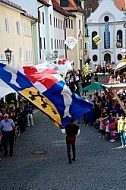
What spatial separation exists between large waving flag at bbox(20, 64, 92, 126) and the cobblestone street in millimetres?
1889

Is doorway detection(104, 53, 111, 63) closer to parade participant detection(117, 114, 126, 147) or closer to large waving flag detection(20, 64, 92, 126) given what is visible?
parade participant detection(117, 114, 126, 147)

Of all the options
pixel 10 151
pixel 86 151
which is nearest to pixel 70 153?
pixel 86 151

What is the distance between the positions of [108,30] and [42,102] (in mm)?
64321

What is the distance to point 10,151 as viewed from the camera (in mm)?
16000

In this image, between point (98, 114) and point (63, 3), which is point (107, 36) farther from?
point (98, 114)

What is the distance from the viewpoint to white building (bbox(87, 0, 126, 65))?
76.2 meters

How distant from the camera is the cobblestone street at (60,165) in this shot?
12.5 metres

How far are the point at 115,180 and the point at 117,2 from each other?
7180cm

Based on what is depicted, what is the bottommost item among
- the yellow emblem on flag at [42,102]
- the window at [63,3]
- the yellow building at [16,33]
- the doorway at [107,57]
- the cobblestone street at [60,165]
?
the cobblestone street at [60,165]

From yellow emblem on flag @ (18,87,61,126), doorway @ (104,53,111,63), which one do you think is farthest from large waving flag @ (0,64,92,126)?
doorway @ (104,53,111,63)

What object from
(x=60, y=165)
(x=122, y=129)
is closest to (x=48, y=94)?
(x=60, y=165)

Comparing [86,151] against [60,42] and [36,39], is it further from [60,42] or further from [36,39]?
[60,42]

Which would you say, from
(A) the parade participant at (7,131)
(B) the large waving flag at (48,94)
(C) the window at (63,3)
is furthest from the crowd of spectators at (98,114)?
(C) the window at (63,3)

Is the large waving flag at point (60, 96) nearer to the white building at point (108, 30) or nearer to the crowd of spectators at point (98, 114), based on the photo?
the crowd of spectators at point (98, 114)
